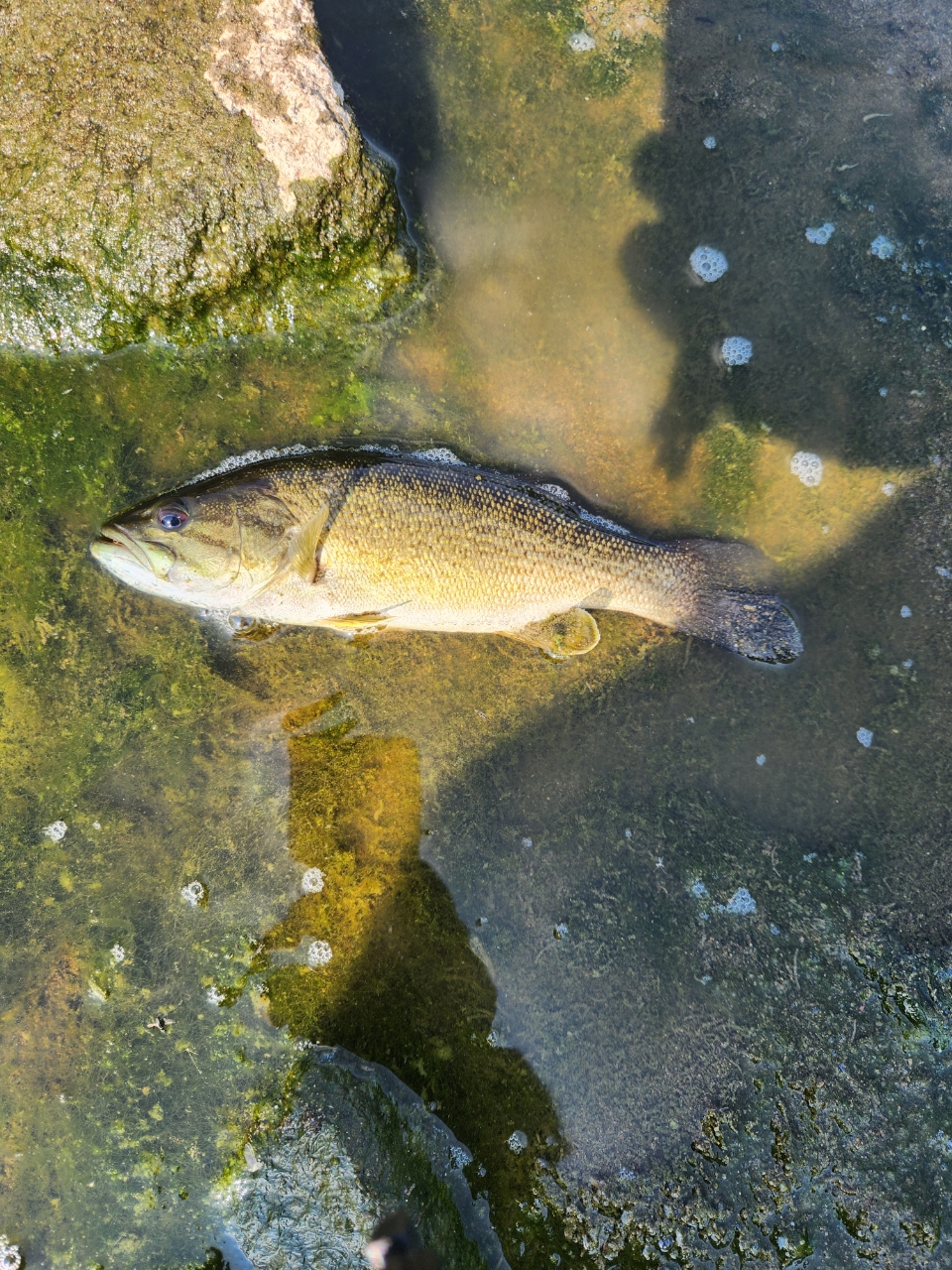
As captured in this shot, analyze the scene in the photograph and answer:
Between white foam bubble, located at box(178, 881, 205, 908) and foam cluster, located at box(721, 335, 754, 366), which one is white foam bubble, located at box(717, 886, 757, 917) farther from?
foam cluster, located at box(721, 335, 754, 366)

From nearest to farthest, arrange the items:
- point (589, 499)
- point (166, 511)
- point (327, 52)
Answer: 1. point (166, 511)
2. point (327, 52)
3. point (589, 499)

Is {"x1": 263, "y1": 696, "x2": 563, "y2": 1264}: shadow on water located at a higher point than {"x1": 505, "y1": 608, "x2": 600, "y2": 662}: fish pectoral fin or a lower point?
lower

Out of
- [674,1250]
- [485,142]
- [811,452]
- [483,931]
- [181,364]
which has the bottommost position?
[674,1250]

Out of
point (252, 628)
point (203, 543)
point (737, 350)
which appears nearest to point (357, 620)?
point (252, 628)

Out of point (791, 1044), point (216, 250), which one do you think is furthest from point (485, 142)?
point (791, 1044)

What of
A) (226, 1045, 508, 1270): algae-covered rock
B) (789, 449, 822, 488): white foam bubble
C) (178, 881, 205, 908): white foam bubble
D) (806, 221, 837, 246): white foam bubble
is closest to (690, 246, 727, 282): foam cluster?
(806, 221, 837, 246): white foam bubble

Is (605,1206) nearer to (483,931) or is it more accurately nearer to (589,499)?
(483,931)

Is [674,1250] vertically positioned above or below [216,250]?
below

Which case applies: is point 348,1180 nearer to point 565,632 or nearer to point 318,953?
point 318,953
